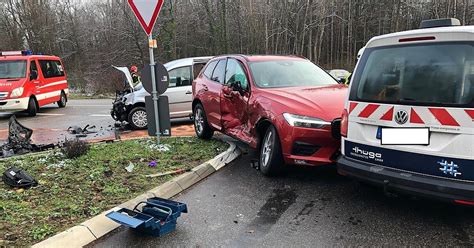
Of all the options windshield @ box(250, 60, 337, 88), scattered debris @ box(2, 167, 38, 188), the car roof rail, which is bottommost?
scattered debris @ box(2, 167, 38, 188)

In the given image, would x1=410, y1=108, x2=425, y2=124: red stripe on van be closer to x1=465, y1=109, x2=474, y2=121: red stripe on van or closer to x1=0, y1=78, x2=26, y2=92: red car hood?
x1=465, y1=109, x2=474, y2=121: red stripe on van

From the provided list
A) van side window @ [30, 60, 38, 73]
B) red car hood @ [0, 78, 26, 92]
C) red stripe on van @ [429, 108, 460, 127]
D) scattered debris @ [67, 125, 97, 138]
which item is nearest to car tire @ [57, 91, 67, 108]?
van side window @ [30, 60, 38, 73]

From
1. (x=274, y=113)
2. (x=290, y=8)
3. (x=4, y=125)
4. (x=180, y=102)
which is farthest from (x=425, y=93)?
(x=290, y=8)

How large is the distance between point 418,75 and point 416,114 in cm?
36

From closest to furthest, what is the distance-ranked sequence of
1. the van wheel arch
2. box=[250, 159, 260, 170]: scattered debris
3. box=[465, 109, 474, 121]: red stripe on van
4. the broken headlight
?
box=[465, 109, 474, 121]: red stripe on van → the broken headlight → box=[250, 159, 260, 170]: scattered debris → the van wheel arch

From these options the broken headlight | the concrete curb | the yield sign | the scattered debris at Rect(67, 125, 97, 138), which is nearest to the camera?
the concrete curb

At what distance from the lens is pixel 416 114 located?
346cm

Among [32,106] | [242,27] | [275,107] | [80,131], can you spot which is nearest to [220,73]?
[275,107]

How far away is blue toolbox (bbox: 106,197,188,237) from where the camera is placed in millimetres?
3629

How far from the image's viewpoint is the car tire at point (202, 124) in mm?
7814

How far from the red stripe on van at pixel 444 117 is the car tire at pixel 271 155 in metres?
2.14

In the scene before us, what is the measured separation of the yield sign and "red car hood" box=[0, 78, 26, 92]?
9.41 metres

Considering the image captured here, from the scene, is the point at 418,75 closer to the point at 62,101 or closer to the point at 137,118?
the point at 137,118

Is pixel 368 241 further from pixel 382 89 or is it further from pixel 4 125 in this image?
pixel 4 125
